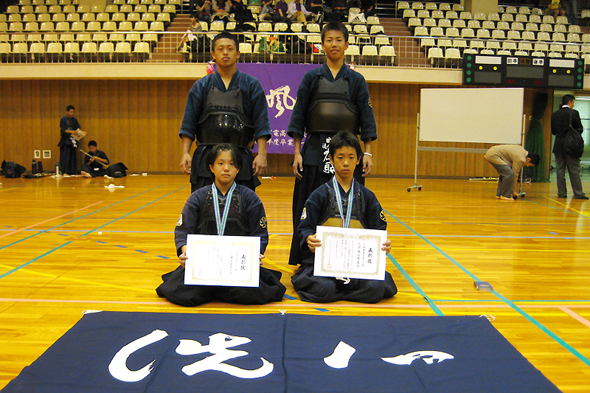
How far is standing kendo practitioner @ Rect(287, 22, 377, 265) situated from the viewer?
300 centimetres

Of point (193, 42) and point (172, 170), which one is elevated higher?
point (193, 42)

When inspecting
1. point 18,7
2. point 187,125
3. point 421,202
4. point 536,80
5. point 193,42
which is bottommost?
point 421,202

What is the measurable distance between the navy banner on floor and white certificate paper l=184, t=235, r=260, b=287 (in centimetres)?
25

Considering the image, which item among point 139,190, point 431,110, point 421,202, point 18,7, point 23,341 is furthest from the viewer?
point 18,7

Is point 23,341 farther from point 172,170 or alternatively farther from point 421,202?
point 172,170

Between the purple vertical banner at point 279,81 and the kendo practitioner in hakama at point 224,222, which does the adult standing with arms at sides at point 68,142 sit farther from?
the kendo practitioner in hakama at point 224,222

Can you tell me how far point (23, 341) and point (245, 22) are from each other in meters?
9.92

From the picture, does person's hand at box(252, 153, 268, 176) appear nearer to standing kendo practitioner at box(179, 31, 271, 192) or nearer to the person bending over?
standing kendo practitioner at box(179, 31, 271, 192)

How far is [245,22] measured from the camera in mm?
10859

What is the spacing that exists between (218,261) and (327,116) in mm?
1158

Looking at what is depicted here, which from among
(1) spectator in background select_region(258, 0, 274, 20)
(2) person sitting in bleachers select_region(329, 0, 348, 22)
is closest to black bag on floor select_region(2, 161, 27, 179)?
(1) spectator in background select_region(258, 0, 274, 20)

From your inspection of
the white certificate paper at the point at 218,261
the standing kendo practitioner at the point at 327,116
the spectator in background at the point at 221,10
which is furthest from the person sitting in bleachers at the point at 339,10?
the white certificate paper at the point at 218,261

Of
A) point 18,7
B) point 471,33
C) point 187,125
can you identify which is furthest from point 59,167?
point 471,33

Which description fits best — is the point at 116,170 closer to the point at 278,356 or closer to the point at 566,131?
the point at 566,131
